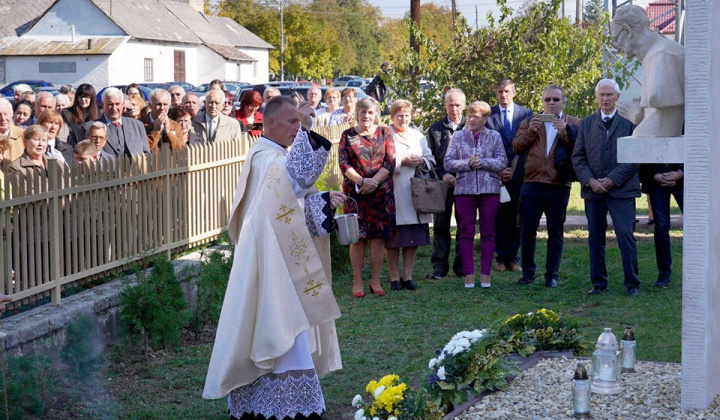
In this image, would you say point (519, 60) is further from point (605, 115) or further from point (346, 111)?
point (605, 115)

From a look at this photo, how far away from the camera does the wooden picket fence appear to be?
22.5ft

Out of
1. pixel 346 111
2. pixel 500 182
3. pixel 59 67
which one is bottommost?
pixel 500 182

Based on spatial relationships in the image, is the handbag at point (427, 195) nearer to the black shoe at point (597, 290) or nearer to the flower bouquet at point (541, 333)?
the black shoe at point (597, 290)

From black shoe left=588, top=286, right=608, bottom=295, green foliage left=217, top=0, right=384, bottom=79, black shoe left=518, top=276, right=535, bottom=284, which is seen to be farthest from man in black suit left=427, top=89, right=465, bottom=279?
green foliage left=217, top=0, right=384, bottom=79

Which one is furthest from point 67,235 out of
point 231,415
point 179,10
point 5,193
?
point 179,10

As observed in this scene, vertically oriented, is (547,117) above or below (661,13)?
below

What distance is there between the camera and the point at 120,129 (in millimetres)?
9883

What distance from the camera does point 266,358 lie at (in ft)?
18.8

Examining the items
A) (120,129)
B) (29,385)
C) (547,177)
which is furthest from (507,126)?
(29,385)

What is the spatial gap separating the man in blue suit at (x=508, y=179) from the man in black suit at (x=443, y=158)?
39 cm

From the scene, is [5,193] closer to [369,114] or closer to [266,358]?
[266,358]

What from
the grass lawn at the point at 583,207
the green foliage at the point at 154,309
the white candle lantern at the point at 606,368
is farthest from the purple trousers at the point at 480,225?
the grass lawn at the point at 583,207

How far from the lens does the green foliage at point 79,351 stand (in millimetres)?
6582

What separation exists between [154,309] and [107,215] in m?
0.98
